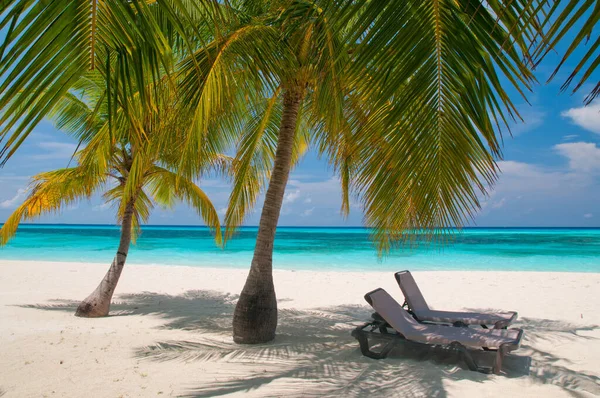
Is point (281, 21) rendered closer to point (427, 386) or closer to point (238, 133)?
point (238, 133)

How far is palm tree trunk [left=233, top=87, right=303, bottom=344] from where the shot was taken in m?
5.50

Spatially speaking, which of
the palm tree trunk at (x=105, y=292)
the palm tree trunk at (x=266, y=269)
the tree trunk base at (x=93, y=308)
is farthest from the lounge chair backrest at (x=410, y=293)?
the tree trunk base at (x=93, y=308)

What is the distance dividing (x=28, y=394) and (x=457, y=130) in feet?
13.7

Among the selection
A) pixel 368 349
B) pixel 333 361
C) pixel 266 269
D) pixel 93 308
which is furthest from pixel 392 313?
pixel 93 308

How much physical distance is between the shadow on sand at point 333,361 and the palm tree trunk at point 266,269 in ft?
0.67

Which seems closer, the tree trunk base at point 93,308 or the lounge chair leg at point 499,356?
the lounge chair leg at point 499,356

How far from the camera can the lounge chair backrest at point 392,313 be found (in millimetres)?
4891

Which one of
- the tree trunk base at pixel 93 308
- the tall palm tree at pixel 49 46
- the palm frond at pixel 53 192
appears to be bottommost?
the tree trunk base at pixel 93 308

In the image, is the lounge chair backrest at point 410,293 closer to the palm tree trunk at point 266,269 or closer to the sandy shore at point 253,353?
the sandy shore at point 253,353

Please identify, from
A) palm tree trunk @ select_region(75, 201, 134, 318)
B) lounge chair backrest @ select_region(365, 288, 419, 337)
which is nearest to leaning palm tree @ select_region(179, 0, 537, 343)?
lounge chair backrest @ select_region(365, 288, 419, 337)

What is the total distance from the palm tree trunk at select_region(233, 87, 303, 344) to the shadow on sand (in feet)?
0.67

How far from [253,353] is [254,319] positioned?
489mm

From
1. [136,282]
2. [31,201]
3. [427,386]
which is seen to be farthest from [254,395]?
[136,282]

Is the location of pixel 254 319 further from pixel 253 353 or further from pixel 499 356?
pixel 499 356
